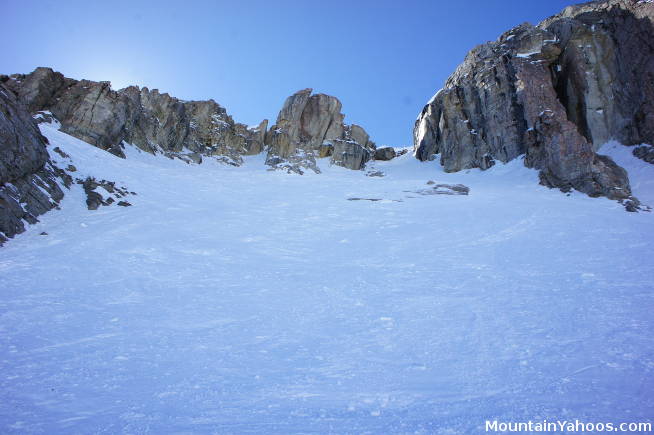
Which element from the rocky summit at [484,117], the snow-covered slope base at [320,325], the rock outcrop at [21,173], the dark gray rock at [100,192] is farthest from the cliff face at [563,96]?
the rock outcrop at [21,173]

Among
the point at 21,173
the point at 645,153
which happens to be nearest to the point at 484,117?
the point at 645,153

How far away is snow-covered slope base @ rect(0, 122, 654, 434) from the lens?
3758 mm

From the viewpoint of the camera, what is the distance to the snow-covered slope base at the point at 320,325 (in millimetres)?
3758

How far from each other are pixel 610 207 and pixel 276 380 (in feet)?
69.9

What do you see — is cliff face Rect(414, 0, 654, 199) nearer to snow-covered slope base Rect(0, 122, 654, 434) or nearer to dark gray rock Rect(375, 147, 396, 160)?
snow-covered slope base Rect(0, 122, 654, 434)

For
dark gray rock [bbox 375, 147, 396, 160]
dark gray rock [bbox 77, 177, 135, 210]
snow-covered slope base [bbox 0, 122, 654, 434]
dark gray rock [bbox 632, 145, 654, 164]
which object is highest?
dark gray rock [bbox 375, 147, 396, 160]

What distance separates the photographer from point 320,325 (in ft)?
20.4

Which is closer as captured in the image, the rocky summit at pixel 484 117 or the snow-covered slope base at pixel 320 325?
the snow-covered slope base at pixel 320 325

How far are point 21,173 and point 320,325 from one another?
563 inches

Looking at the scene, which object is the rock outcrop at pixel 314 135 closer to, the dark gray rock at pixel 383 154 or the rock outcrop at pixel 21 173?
the dark gray rock at pixel 383 154

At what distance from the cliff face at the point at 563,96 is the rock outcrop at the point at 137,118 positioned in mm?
34502

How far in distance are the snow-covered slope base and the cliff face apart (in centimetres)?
1496

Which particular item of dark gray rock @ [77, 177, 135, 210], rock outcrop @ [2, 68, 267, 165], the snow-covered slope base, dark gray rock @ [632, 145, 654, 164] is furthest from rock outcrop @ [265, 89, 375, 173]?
the snow-covered slope base

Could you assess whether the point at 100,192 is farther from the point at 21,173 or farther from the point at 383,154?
the point at 383,154
